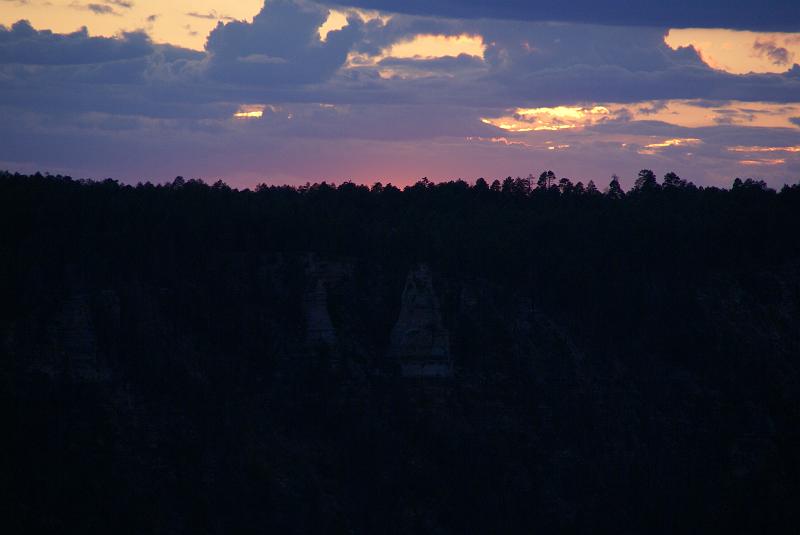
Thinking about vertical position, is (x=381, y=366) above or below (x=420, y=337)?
below

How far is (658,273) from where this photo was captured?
281ft

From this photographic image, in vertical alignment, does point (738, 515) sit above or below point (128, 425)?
below

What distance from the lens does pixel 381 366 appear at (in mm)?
71750

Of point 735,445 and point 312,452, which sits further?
point 735,445

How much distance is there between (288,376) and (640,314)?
23.6 m

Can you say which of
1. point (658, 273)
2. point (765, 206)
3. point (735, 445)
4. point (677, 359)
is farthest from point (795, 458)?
point (765, 206)

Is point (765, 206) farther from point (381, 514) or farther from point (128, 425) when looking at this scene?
point (128, 425)

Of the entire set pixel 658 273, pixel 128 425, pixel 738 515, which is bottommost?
pixel 738 515

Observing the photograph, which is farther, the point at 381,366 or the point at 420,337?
the point at 420,337

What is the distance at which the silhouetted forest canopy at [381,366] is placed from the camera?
60.5 m

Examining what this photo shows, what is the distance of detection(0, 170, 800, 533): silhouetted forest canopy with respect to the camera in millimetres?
60469

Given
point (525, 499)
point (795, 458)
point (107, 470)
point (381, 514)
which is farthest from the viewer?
point (795, 458)

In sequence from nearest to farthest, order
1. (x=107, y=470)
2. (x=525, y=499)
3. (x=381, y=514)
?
(x=107, y=470) < (x=381, y=514) < (x=525, y=499)

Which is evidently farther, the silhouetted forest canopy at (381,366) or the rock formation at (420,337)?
the rock formation at (420,337)
